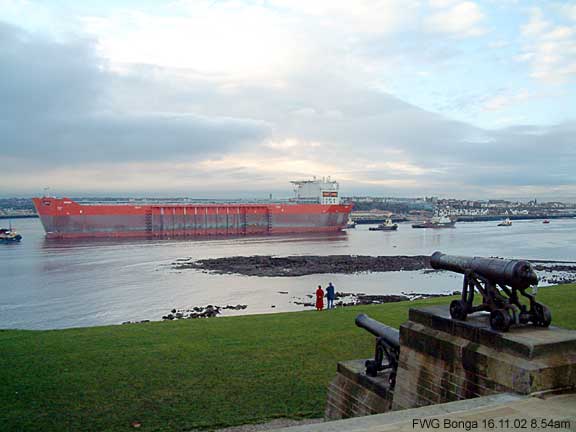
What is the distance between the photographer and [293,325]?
9062mm

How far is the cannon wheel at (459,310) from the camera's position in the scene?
3.57m

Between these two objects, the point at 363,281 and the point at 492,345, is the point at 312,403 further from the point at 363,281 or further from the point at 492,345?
the point at 363,281

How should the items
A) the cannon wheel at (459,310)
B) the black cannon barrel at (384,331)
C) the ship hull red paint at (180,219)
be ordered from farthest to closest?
the ship hull red paint at (180,219) → the black cannon barrel at (384,331) → the cannon wheel at (459,310)

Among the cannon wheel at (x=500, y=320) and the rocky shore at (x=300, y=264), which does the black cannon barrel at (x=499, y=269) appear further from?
the rocky shore at (x=300, y=264)

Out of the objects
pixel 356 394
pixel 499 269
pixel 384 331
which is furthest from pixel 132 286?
pixel 499 269

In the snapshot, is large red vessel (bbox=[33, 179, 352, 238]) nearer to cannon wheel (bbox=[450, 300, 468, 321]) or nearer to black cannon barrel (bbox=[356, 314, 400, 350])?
black cannon barrel (bbox=[356, 314, 400, 350])

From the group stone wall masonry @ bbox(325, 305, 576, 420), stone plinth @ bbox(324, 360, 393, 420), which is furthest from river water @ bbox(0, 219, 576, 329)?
stone wall masonry @ bbox(325, 305, 576, 420)

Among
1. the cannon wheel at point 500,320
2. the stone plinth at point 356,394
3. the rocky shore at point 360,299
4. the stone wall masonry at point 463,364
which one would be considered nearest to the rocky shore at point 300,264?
the rocky shore at point 360,299

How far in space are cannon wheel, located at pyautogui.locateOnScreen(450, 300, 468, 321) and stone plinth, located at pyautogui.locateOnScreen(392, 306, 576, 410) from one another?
0.05 meters

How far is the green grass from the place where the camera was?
4.95 m

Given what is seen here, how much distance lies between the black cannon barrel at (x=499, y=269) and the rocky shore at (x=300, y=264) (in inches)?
819

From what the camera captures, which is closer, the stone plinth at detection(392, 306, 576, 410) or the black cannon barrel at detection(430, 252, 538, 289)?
the stone plinth at detection(392, 306, 576, 410)

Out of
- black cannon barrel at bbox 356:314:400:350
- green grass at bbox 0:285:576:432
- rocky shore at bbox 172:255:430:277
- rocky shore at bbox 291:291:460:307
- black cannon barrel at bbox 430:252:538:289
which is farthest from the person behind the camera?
rocky shore at bbox 172:255:430:277

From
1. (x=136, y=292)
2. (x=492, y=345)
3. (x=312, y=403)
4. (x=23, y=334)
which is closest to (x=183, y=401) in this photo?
(x=312, y=403)
